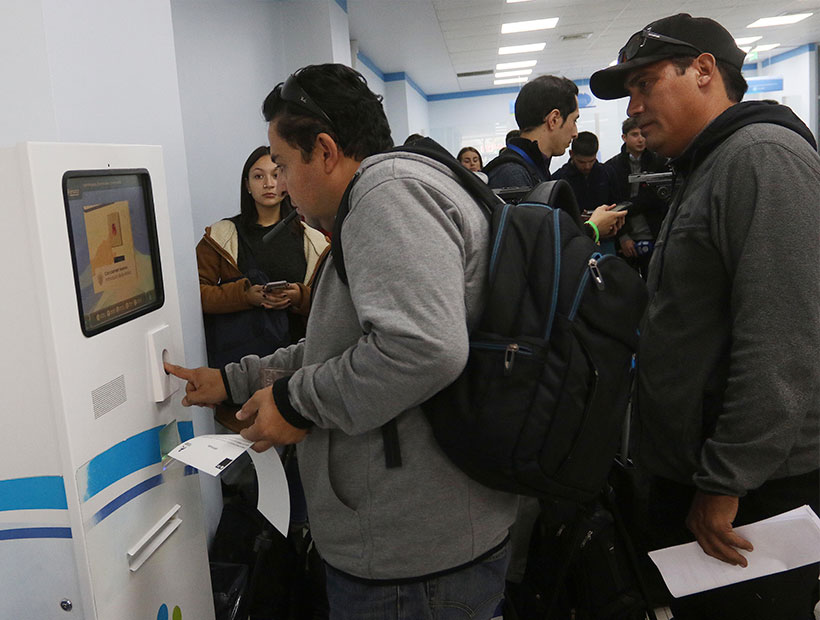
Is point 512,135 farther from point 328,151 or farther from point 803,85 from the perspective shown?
point 803,85

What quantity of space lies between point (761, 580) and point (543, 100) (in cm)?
201

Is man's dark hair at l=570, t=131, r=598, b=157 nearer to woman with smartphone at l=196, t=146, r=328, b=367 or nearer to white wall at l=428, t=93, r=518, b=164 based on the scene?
woman with smartphone at l=196, t=146, r=328, b=367

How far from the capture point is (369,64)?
32.3 feet

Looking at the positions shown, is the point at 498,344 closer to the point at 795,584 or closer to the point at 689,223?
the point at 689,223

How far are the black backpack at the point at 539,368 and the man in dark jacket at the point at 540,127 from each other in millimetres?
1681

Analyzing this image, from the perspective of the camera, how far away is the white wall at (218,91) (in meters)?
3.33

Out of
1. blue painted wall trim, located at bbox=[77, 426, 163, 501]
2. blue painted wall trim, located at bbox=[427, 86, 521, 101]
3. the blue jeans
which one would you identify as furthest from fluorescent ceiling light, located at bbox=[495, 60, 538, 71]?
the blue jeans

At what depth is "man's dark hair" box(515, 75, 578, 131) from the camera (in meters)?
2.77

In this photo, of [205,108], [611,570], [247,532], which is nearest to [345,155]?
[611,570]

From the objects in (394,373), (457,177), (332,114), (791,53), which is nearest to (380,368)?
(394,373)

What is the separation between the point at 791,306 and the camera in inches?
45.9

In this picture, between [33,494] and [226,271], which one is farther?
[226,271]

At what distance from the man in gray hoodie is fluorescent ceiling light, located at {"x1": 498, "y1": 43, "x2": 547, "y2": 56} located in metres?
9.77

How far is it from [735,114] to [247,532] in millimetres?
1985
